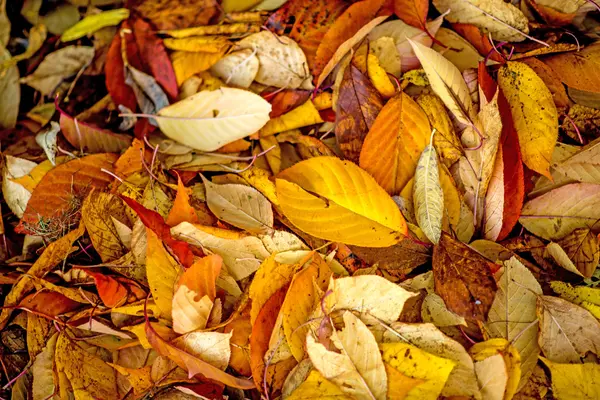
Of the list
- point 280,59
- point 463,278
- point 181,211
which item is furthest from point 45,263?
point 463,278

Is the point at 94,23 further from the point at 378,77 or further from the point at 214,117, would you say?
the point at 378,77

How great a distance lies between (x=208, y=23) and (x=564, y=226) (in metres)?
0.57

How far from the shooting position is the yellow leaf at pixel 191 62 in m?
0.80

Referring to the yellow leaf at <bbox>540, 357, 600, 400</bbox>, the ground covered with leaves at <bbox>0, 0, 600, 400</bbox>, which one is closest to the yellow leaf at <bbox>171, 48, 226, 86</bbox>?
the ground covered with leaves at <bbox>0, 0, 600, 400</bbox>

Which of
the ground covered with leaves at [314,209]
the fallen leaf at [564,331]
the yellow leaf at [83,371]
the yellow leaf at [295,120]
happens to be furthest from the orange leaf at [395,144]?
the yellow leaf at [83,371]

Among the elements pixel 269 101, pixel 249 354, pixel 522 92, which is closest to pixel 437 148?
pixel 522 92

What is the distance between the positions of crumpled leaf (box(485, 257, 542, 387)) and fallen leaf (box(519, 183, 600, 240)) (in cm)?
8

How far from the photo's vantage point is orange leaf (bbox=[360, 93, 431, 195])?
0.71 meters

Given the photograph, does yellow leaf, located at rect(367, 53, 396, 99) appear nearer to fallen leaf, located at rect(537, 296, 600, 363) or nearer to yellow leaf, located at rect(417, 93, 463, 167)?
yellow leaf, located at rect(417, 93, 463, 167)

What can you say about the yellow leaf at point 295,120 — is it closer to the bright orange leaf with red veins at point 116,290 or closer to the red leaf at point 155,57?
the red leaf at point 155,57

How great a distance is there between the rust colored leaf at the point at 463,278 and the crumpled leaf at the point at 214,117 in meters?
0.30

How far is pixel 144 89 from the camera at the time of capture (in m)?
0.81

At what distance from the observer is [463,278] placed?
65cm

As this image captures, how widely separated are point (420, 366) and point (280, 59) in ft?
1.50
